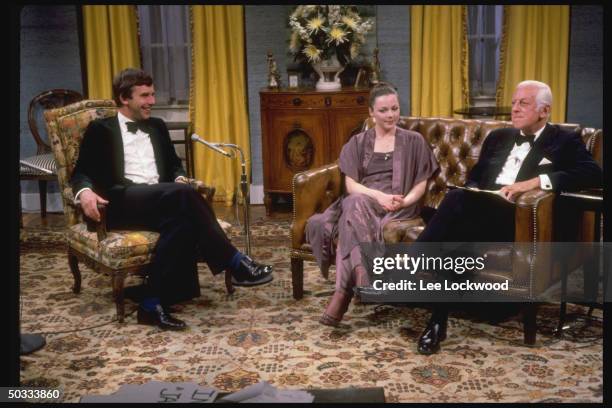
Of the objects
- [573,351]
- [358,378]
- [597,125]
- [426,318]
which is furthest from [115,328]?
[597,125]

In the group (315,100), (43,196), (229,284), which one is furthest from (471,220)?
(43,196)

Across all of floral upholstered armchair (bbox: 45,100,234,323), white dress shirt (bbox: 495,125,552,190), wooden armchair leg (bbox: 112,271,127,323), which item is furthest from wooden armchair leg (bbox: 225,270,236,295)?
white dress shirt (bbox: 495,125,552,190)

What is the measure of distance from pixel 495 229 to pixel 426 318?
571mm

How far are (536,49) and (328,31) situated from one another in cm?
173

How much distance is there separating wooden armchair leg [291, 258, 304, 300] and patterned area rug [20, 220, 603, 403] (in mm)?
54

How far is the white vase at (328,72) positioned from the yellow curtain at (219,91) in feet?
2.30

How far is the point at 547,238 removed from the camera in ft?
10.3

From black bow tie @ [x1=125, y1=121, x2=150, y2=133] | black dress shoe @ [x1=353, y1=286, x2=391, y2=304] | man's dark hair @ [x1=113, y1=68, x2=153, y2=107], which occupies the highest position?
man's dark hair @ [x1=113, y1=68, x2=153, y2=107]

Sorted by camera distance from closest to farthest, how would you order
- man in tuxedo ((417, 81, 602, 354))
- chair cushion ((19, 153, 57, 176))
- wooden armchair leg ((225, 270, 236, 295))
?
man in tuxedo ((417, 81, 602, 354)), wooden armchair leg ((225, 270, 236, 295)), chair cushion ((19, 153, 57, 176))

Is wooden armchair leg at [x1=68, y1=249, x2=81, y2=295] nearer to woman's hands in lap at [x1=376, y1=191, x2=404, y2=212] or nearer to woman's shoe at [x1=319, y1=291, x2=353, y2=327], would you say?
woman's shoe at [x1=319, y1=291, x2=353, y2=327]

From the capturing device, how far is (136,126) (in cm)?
382

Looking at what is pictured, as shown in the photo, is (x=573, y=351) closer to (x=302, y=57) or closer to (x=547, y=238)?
(x=547, y=238)

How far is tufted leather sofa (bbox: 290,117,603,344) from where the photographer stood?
123 inches

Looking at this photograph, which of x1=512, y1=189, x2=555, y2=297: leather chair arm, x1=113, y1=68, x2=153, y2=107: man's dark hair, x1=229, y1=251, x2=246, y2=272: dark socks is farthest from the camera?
x1=229, y1=251, x2=246, y2=272: dark socks
